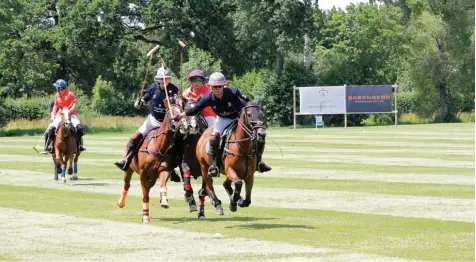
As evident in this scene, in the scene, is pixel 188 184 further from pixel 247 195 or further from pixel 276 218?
pixel 247 195

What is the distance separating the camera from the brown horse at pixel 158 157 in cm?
1745

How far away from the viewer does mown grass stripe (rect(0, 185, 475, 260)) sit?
13570 mm

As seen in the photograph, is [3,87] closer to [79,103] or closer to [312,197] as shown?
[79,103]

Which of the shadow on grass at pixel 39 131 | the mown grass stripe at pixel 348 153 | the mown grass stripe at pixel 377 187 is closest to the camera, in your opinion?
the mown grass stripe at pixel 377 187

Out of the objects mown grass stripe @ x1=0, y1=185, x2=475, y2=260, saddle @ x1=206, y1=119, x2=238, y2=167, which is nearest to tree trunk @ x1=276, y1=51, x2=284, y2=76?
mown grass stripe @ x1=0, y1=185, x2=475, y2=260

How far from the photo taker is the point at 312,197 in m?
21.4

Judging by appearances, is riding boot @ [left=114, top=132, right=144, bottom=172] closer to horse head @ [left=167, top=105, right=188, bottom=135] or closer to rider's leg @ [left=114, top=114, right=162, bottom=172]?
rider's leg @ [left=114, top=114, right=162, bottom=172]

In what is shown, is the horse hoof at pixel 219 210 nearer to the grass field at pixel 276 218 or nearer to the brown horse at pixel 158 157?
the grass field at pixel 276 218

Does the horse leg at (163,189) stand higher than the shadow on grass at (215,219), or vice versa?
the horse leg at (163,189)

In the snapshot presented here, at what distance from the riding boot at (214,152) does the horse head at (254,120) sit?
0.62 meters

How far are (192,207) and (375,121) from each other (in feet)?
209

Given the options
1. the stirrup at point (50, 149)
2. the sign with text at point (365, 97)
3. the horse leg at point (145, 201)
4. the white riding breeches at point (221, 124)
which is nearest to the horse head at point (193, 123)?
the white riding breeches at point (221, 124)

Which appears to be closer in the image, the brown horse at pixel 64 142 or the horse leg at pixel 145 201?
the horse leg at pixel 145 201

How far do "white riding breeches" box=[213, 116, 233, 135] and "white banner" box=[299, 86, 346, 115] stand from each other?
5757 cm
